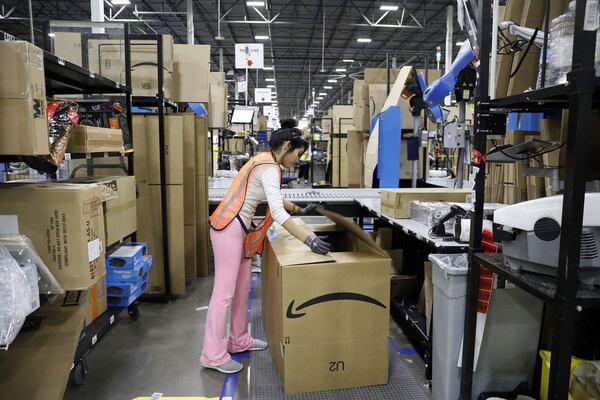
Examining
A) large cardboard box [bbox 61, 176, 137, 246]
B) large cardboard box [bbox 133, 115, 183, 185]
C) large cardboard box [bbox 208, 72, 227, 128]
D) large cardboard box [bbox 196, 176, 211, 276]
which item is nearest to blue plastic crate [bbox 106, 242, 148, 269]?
large cardboard box [bbox 61, 176, 137, 246]

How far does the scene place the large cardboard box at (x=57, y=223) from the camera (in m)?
1.88

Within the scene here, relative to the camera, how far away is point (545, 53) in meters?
1.47

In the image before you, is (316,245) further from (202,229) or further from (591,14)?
(202,229)

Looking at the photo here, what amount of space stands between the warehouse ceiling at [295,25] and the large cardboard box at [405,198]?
682 cm

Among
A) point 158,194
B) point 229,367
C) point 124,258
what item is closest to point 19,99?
point 124,258

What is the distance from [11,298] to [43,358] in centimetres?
67

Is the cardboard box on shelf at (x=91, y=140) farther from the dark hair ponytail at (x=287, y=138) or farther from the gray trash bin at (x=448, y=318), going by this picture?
the gray trash bin at (x=448, y=318)

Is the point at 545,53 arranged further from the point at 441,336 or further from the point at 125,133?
the point at 125,133

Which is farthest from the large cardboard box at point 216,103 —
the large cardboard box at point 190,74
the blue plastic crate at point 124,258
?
the blue plastic crate at point 124,258

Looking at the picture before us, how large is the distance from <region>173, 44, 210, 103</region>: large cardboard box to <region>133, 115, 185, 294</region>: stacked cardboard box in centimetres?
53

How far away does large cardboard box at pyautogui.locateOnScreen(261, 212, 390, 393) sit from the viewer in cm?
227

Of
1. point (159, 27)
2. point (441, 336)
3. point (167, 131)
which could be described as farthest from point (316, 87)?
point (441, 336)

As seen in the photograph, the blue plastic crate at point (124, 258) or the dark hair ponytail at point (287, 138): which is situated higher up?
the dark hair ponytail at point (287, 138)

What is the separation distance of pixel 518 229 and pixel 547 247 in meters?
0.13
